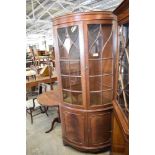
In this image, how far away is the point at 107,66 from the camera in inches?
87.8

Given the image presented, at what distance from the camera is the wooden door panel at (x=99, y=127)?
2.29m

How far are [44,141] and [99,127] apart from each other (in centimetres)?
110

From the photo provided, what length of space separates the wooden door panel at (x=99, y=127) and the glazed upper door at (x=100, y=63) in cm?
17

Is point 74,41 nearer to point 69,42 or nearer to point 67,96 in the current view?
point 69,42

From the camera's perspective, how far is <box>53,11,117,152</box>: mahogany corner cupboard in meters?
2.06

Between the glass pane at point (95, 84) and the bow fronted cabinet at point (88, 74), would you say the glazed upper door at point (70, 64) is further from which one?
the glass pane at point (95, 84)

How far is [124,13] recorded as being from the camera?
139cm

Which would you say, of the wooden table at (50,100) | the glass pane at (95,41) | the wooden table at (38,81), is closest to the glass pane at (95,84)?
the glass pane at (95,41)

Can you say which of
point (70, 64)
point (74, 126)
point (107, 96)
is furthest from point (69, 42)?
point (74, 126)
